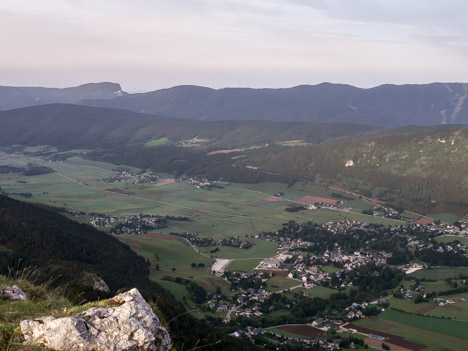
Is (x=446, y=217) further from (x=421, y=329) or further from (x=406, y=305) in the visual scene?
(x=421, y=329)

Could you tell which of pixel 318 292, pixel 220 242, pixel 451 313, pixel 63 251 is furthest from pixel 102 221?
pixel 451 313

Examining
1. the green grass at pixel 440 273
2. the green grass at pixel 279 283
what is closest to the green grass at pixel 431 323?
the green grass at pixel 279 283

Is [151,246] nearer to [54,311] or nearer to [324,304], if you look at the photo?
[324,304]

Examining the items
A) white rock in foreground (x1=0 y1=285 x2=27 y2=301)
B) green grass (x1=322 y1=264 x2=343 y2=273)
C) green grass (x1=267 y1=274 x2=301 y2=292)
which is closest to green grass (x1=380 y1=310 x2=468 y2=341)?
green grass (x1=267 y1=274 x2=301 y2=292)

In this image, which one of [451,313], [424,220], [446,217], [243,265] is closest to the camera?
[451,313]

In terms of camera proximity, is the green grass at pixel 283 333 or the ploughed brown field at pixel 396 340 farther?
the green grass at pixel 283 333

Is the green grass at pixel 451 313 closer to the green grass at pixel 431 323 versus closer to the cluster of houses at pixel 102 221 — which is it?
the green grass at pixel 431 323
